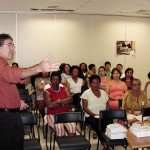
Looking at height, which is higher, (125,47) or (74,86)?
(125,47)

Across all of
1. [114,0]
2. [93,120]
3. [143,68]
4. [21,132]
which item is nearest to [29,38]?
[114,0]

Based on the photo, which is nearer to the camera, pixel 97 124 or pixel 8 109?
pixel 8 109

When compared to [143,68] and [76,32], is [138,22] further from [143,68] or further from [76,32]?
[76,32]

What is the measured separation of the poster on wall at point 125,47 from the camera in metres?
9.20

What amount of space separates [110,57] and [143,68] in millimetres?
1284

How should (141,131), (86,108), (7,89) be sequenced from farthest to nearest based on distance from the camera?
1. (86,108)
2. (141,131)
3. (7,89)

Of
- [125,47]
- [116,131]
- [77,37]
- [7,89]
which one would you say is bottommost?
[116,131]

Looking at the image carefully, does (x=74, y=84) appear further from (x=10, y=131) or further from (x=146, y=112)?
(x=10, y=131)

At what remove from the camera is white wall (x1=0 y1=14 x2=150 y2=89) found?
8.45 meters

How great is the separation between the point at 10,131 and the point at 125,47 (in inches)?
273

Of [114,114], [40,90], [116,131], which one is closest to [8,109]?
[116,131]

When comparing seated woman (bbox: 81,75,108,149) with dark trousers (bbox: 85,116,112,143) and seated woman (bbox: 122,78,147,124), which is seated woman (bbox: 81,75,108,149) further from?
seated woman (bbox: 122,78,147,124)

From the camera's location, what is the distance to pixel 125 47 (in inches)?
365

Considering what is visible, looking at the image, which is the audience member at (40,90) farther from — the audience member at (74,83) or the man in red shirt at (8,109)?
the man in red shirt at (8,109)
